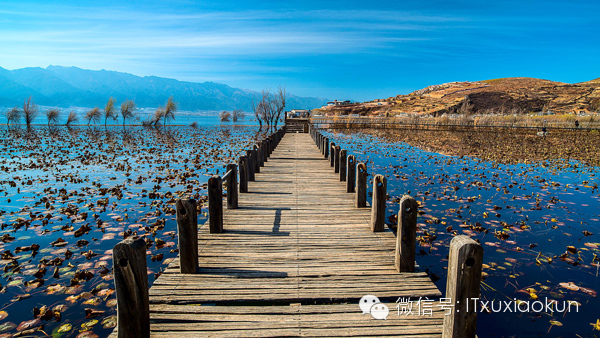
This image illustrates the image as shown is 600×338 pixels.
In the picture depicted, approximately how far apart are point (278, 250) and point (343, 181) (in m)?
5.41

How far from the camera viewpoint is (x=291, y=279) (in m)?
4.01

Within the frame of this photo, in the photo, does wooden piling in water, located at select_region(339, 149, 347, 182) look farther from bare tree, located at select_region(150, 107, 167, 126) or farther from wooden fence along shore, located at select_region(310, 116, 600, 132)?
bare tree, located at select_region(150, 107, 167, 126)

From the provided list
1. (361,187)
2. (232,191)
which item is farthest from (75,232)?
(361,187)

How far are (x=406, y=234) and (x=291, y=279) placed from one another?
155cm

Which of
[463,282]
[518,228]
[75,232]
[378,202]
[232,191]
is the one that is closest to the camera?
[463,282]

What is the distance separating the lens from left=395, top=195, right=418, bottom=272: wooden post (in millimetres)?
3970

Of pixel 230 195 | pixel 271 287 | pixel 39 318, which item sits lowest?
pixel 39 318

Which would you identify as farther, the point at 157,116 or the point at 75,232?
the point at 157,116

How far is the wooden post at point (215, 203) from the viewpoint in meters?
5.04

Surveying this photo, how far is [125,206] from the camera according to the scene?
335 inches

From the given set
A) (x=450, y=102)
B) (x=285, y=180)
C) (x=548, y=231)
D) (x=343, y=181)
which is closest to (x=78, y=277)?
(x=285, y=180)

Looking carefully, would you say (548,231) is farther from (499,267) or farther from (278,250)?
(278,250)

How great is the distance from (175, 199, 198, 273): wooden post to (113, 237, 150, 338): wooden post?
1.22 m

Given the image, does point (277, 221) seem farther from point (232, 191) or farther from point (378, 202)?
point (378, 202)
